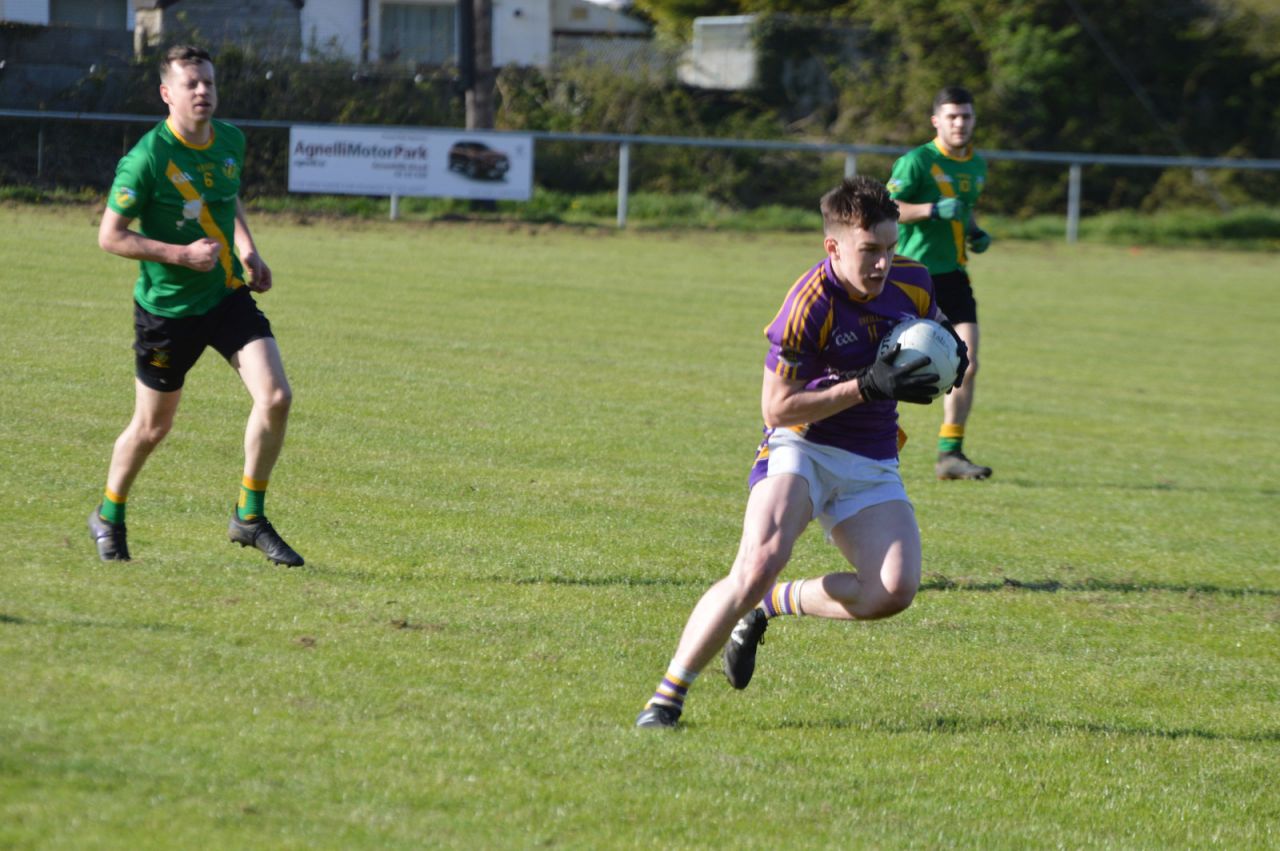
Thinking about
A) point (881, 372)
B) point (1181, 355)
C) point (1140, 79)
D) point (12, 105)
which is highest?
point (1140, 79)

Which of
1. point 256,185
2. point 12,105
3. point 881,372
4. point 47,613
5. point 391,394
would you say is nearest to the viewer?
point 881,372

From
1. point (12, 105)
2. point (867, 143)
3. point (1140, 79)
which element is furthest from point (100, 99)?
point (1140, 79)

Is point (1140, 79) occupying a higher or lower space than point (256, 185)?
higher

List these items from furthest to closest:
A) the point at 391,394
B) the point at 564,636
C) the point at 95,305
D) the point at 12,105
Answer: the point at 12,105, the point at 95,305, the point at 391,394, the point at 564,636

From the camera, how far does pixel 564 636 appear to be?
620cm

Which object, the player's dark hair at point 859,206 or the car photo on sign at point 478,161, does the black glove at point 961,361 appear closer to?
the player's dark hair at point 859,206

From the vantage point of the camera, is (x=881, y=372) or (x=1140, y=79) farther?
(x=1140, y=79)

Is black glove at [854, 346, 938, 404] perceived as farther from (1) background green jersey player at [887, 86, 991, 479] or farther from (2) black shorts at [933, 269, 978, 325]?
(2) black shorts at [933, 269, 978, 325]

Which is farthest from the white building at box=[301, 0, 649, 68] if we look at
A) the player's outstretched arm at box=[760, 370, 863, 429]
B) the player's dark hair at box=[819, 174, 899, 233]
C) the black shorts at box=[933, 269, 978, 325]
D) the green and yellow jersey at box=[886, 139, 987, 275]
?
the player's outstretched arm at box=[760, 370, 863, 429]

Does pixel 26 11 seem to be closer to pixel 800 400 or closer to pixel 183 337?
pixel 183 337

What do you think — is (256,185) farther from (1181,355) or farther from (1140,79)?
(1140,79)

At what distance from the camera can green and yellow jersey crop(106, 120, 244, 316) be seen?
21.4ft

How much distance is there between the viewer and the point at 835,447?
547cm

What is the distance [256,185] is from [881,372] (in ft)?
64.4
